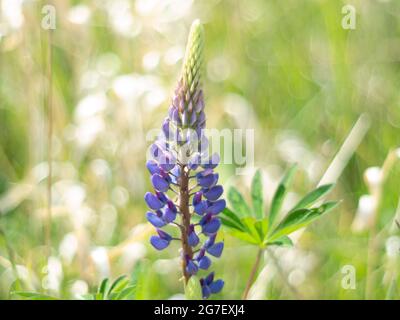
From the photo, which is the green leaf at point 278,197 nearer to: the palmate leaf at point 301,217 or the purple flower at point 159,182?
the palmate leaf at point 301,217

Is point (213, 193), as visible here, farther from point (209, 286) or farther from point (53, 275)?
point (53, 275)

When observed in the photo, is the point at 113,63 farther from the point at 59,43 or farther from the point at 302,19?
the point at 302,19

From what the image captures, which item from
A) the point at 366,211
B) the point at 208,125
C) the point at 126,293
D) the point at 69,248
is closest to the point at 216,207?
the point at 126,293

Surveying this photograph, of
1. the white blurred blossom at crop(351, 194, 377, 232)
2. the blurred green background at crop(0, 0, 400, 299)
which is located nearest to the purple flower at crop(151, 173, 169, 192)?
the blurred green background at crop(0, 0, 400, 299)

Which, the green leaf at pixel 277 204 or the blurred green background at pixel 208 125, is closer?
the green leaf at pixel 277 204

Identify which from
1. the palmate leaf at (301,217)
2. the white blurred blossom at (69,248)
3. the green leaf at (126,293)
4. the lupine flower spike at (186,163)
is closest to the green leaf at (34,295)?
the green leaf at (126,293)

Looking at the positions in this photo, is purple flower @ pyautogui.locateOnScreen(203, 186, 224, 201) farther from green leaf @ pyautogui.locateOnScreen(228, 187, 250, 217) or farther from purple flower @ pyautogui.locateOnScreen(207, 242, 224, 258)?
green leaf @ pyautogui.locateOnScreen(228, 187, 250, 217)

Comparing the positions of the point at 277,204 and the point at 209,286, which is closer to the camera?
the point at 209,286
